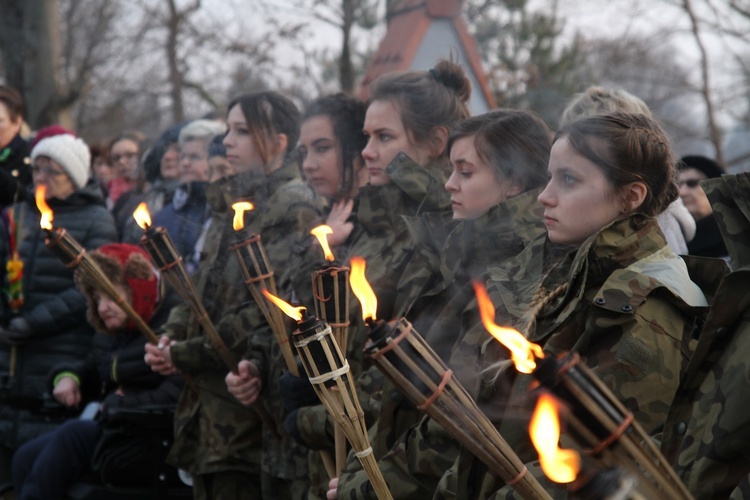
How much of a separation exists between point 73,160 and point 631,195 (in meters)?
4.81

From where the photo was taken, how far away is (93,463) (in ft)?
17.5

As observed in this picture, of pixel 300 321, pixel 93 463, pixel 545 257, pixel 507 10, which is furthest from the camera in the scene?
pixel 507 10

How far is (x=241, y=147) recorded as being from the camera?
530cm

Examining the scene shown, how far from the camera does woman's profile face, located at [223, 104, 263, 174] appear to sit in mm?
5289

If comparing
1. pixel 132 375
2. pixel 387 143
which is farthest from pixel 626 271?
pixel 132 375

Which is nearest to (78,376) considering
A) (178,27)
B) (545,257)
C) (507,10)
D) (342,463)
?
(342,463)

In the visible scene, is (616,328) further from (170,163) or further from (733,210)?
(170,163)

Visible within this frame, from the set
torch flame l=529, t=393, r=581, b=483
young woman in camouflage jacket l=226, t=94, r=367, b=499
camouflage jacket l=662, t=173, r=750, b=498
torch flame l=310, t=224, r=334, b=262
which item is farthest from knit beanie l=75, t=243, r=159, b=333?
torch flame l=529, t=393, r=581, b=483

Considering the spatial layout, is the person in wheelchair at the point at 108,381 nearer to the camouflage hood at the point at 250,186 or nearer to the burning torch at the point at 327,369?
the camouflage hood at the point at 250,186

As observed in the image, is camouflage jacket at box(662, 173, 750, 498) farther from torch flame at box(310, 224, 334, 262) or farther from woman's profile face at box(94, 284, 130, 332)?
woman's profile face at box(94, 284, 130, 332)

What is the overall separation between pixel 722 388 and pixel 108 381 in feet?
14.4

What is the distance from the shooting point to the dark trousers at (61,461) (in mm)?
5441

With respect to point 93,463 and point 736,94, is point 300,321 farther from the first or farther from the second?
point 736,94

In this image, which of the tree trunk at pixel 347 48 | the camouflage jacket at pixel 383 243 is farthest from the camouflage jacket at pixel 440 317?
the tree trunk at pixel 347 48
